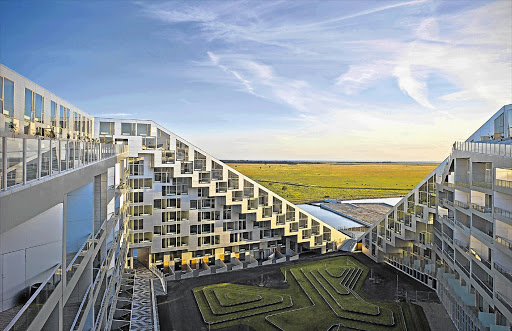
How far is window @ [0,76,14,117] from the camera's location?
14219mm

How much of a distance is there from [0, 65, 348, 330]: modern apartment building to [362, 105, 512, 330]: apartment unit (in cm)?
1139

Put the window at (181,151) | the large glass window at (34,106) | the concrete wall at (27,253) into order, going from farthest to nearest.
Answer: the window at (181,151)
the large glass window at (34,106)
the concrete wall at (27,253)

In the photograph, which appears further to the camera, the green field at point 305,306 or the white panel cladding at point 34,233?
the green field at point 305,306

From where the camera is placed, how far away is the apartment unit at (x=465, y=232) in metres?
20.2

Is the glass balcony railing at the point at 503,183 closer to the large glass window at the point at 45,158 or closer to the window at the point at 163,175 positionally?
the large glass window at the point at 45,158

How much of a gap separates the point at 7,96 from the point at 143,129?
24.7 meters

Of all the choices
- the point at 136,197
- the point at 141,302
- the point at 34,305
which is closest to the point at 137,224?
the point at 136,197

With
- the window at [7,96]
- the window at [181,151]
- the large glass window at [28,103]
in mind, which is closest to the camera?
the window at [7,96]

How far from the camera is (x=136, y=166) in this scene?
129 ft

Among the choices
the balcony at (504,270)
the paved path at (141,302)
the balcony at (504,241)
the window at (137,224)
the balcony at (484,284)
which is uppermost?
the balcony at (504,241)

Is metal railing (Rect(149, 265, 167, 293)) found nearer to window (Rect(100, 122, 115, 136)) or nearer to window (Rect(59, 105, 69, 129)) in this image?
window (Rect(100, 122, 115, 136))

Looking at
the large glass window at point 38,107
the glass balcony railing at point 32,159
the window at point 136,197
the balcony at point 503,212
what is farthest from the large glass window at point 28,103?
the balcony at point 503,212

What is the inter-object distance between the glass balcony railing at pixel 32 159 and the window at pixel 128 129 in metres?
29.5

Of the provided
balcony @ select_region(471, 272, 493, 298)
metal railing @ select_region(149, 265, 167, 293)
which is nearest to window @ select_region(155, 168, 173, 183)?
metal railing @ select_region(149, 265, 167, 293)
